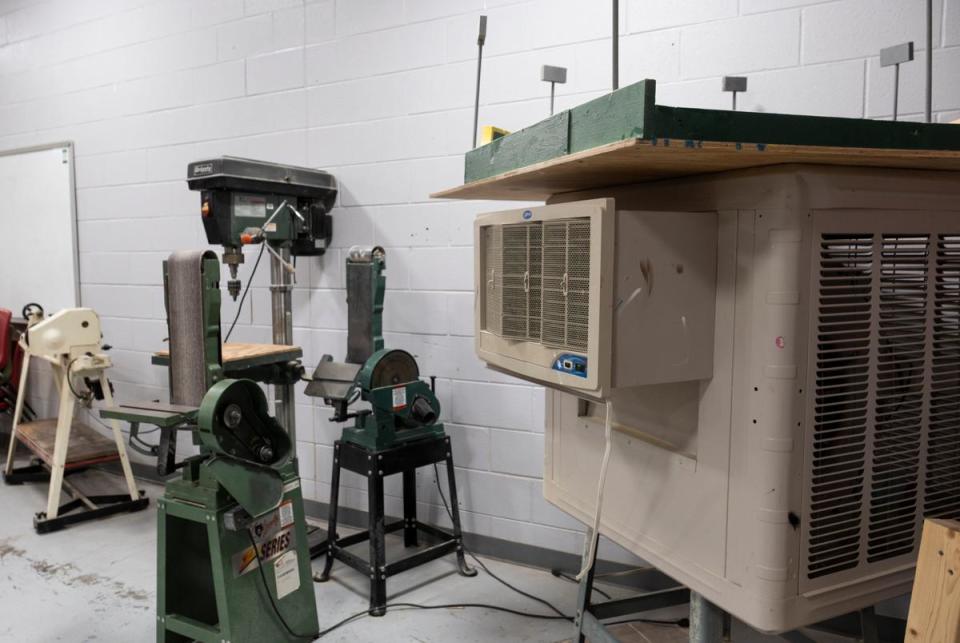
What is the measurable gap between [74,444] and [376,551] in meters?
2.02

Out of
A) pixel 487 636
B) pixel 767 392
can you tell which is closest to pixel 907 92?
pixel 767 392

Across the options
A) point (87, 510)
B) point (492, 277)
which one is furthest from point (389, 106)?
point (87, 510)

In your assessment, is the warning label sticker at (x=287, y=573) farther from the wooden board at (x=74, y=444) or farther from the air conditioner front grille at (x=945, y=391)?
the wooden board at (x=74, y=444)

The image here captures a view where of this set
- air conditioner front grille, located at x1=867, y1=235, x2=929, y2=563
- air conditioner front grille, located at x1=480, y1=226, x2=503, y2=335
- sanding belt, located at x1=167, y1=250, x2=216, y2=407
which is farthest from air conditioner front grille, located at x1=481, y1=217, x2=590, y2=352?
sanding belt, located at x1=167, y1=250, x2=216, y2=407

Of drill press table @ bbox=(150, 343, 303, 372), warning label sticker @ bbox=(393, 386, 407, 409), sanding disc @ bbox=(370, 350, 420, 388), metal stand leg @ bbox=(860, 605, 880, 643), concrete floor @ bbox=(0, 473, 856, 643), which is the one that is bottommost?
concrete floor @ bbox=(0, 473, 856, 643)

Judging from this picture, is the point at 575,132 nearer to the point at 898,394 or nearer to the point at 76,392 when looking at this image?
the point at 898,394

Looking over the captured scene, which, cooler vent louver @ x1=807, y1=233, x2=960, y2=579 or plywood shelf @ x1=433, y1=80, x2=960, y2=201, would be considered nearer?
plywood shelf @ x1=433, y1=80, x2=960, y2=201

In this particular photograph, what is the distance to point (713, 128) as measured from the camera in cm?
86

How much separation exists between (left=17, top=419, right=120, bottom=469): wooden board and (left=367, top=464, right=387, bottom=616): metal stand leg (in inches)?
68.7

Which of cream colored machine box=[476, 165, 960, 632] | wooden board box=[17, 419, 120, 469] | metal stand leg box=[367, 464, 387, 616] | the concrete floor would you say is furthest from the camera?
wooden board box=[17, 419, 120, 469]


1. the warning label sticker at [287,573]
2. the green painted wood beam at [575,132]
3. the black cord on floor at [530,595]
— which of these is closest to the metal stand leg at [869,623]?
the black cord on floor at [530,595]

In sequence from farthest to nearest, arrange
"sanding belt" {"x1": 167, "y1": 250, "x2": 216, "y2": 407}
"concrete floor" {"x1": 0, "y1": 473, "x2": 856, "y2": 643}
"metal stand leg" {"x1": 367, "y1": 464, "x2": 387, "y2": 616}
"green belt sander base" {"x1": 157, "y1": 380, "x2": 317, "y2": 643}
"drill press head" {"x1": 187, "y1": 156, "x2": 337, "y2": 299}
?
"drill press head" {"x1": 187, "y1": 156, "x2": 337, "y2": 299} → "metal stand leg" {"x1": 367, "y1": 464, "x2": 387, "y2": 616} → "concrete floor" {"x1": 0, "y1": 473, "x2": 856, "y2": 643} → "sanding belt" {"x1": 167, "y1": 250, "x2": 216, "y2": 407} → "green belt sander base" {"x1": 157, "y1": 380, "x2": 317, "y2": 643}

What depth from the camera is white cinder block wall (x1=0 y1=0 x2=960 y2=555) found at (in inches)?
77.4

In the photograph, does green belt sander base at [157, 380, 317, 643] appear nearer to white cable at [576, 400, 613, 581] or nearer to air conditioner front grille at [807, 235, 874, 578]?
white cable at [576, 400, 613, 581]
